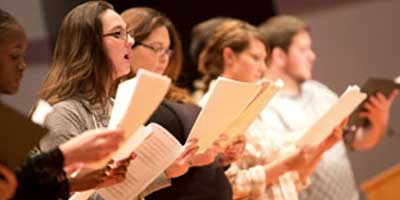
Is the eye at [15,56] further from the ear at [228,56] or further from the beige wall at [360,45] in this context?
the beige wall at [360,45]

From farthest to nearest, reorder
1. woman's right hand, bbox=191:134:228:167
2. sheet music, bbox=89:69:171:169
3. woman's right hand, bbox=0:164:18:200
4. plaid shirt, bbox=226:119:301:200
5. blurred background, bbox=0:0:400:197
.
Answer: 1. blurred background, bbox=0:0:400:197
2. plaid shirt, bbox=226:119:301:200
3. woman's right hand, bbox=191:134:228:167
4. sheet music, bbox=89:69:171:169
5. woman's right hand, bbox=0:164:18:200

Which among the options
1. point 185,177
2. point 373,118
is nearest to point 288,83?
point 373,118

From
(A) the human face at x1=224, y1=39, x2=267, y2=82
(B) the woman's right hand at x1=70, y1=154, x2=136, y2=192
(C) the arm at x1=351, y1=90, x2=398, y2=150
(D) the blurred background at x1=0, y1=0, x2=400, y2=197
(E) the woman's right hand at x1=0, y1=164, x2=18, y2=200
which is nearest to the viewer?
(E) the woman's right hand at x1=0, y1=164, x2=18, y2=200

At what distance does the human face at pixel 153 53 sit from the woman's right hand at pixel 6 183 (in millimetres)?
950

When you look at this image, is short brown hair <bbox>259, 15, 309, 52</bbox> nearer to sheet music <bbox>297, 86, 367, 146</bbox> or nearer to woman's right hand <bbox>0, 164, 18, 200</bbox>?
→ sheet music <bbox>297, 86, 367, 146</bbox>

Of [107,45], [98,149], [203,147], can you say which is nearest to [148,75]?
[98,149]

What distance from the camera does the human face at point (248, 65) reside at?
3184 millimetres

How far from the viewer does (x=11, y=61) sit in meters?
1.90

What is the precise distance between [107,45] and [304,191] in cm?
175

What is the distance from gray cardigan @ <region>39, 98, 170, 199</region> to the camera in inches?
82.2

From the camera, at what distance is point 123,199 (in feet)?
7.00

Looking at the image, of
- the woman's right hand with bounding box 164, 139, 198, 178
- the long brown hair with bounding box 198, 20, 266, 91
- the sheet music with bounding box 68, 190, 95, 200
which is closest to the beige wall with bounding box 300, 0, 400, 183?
the long brown hair with bounding box 198, 20, 266, 91

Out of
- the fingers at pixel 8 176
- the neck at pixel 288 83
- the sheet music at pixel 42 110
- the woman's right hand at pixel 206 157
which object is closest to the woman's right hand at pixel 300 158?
the woman's right hand at pixel 206 157

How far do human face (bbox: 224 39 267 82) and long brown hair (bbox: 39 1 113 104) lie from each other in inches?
39.9
